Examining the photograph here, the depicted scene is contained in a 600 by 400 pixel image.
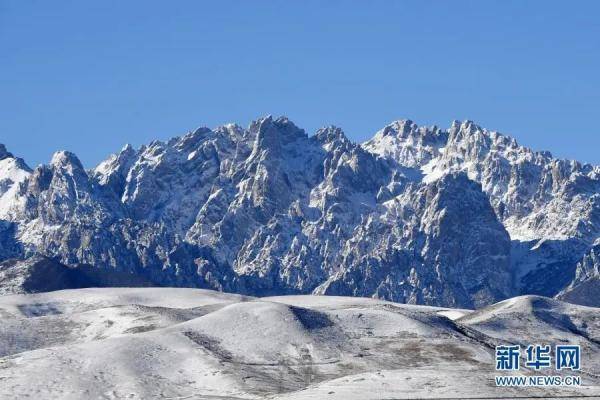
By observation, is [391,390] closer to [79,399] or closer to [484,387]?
[484,387]

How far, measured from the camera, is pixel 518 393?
192000 millimetres

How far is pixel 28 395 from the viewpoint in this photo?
19888 centimetres

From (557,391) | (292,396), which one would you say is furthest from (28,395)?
(557,391)

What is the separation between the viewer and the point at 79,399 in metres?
199

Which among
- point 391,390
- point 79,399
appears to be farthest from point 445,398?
point 79,399

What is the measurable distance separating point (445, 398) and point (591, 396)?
1693 cm

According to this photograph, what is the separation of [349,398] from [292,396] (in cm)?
998

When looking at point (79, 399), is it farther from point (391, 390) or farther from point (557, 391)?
point (557, 391)

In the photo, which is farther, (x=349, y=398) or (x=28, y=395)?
(x=28, y=395)

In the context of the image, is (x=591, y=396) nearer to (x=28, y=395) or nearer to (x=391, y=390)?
(x=391, y=390)

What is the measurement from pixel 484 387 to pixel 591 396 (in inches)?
589

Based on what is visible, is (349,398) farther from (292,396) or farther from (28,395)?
(28,395)

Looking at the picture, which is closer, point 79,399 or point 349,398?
point 349,398

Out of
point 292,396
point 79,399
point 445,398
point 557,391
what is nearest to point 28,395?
point 79,399
